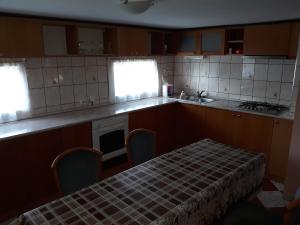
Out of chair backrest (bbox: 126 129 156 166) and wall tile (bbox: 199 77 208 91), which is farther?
wall tile (bbox: 199 77 208 91)

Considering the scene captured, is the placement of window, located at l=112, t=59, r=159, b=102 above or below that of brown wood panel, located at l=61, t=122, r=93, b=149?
above

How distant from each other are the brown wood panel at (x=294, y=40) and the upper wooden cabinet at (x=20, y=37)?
2943 mm

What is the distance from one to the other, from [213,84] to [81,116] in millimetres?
2292

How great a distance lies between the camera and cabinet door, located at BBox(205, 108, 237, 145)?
3.55 meters

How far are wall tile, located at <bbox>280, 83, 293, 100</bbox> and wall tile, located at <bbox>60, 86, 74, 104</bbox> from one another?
114 inches

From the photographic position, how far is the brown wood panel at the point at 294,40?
3.11 meters

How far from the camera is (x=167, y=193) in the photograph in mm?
1650

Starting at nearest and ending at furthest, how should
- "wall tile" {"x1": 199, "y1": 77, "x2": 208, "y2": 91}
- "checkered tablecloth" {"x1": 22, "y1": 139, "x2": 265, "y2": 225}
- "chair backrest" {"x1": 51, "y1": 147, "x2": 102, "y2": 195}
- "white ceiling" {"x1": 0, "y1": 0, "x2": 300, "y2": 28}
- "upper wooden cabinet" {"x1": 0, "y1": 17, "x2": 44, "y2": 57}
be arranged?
"checkered tablecloth" {"x1": 22, "y1": 139, "x2": 265, "y2": 225}, "chair backrest" {"x1": 51, "y1": 147, "x2": 102, "y2": 195}, "white ceiling" {"x1": 0, "y1": 0, "x2": 300, "y2": 28}, "upper wooden cabinet" {"x1": 0, "y1": 17, "x2": 44, "y2": 57}, "wall tile" {"x1": 199, "y1": 77, "x2": 208, "y2": 91}

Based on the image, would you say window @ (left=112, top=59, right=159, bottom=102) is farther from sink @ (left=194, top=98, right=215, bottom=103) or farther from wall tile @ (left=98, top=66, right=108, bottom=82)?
sink @ (left=194, top=98, right=215, bottom=103)

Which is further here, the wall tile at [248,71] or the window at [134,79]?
the window at [134,79]

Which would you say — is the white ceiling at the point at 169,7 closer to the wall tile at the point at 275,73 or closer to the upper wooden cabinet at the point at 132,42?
the upper wooden cabinet at the point at 132,42

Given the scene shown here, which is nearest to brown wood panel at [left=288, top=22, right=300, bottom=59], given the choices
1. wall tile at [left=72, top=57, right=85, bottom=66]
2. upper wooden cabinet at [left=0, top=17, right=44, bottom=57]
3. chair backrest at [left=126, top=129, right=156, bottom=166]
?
chair backrest at [left=126, top=129, right=156, bottom=166]

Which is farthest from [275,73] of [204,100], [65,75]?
[65,75]

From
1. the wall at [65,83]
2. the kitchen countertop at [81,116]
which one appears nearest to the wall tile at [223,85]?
the kitchen countertop at [81,116]
